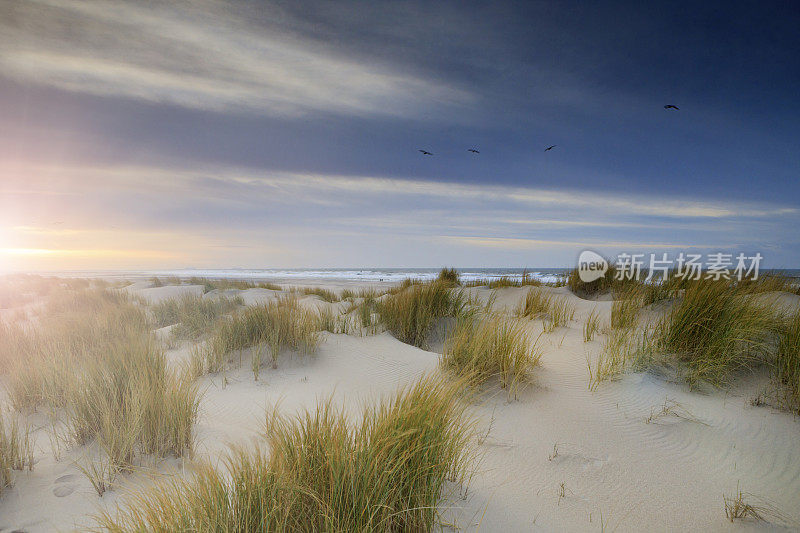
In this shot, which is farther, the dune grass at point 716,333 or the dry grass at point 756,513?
the dune grass at point 716,333

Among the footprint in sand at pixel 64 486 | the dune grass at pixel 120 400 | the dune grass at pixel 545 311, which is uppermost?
the dune grass at pixel 545 311

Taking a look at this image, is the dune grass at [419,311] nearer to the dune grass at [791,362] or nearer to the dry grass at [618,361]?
the dry grass at [618,361]

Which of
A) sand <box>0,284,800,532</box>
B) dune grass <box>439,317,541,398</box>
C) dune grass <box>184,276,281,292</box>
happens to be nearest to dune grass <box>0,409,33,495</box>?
sand <box>0,284,800,532</box>

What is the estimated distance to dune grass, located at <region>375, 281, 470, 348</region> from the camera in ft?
19.7

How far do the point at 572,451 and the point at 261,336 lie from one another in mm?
3736

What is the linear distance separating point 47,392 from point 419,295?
15.1 ft

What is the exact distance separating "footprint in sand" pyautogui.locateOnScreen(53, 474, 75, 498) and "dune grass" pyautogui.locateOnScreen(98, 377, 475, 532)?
43 centimetres

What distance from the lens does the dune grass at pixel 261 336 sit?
4566mm

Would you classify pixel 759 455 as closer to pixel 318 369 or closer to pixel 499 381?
pixel 499 381

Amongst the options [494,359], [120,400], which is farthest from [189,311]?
[494,359]

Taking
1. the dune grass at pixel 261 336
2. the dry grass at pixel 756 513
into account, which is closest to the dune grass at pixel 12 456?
the dune grass at pixel 261 336

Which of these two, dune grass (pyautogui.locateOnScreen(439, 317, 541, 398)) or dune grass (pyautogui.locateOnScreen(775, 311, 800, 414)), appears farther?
dune grass (pyautogui.locateOnScreen(439, 317, 541, 398))

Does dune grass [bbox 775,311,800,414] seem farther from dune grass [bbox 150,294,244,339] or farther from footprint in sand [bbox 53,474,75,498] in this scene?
dune grass [bbox 150,294,244,339]

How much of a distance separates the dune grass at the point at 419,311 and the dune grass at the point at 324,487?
397 cm
